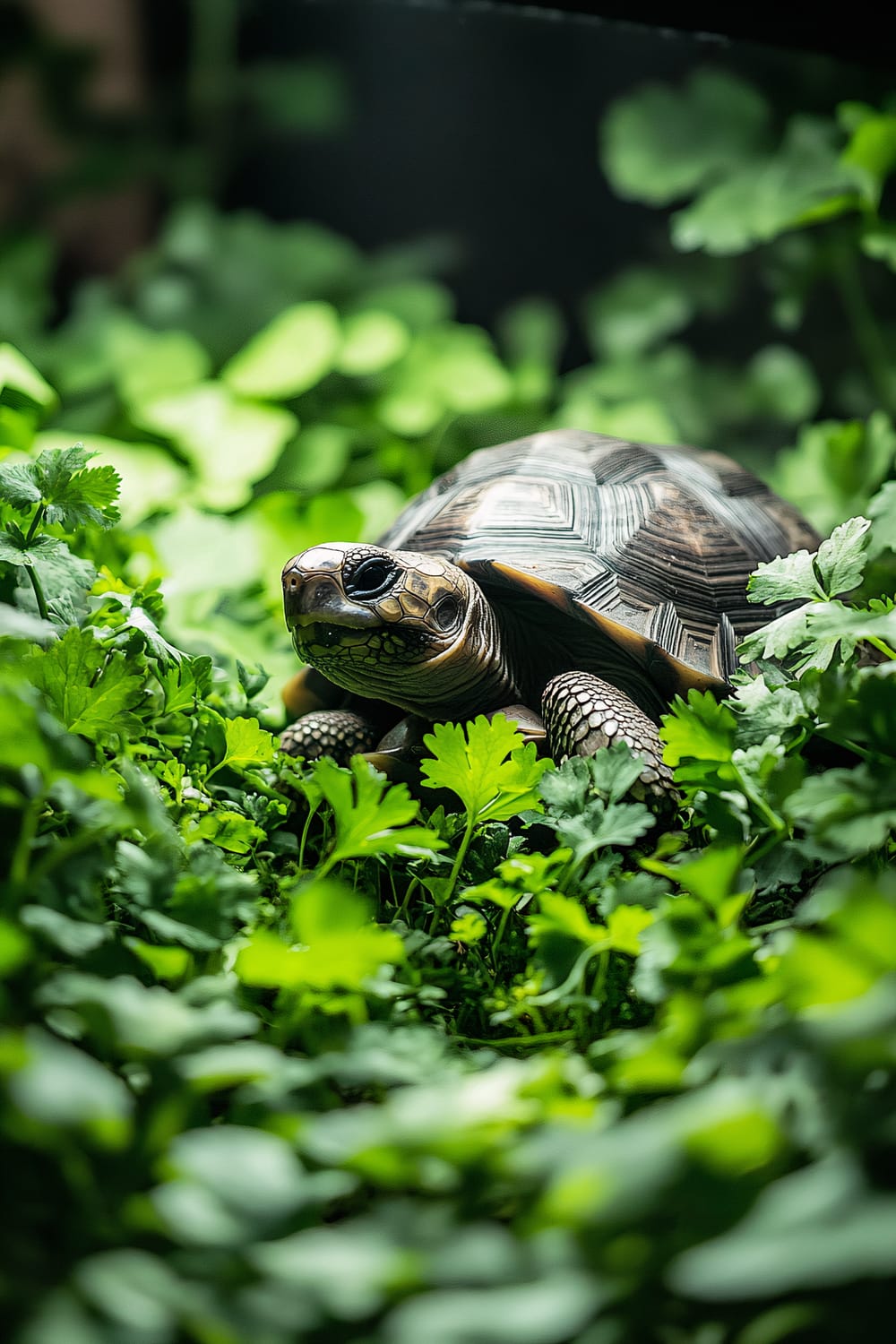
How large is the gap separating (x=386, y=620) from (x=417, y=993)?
600 millimetres

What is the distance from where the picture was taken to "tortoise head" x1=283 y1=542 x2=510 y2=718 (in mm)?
1413

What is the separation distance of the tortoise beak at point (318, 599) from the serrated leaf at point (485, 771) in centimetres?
29

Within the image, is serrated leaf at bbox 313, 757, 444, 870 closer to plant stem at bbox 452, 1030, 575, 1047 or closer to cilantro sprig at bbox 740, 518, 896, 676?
plant stem at bbox 452, 1030, 575, 1047

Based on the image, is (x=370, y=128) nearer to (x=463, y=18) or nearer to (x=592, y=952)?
(x=463, y=18)

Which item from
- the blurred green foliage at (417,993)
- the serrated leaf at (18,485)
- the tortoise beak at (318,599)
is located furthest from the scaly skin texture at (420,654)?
the serrated leaf at (18,485)

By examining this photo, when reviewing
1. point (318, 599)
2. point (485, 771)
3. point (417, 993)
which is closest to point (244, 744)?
point (318, 599)

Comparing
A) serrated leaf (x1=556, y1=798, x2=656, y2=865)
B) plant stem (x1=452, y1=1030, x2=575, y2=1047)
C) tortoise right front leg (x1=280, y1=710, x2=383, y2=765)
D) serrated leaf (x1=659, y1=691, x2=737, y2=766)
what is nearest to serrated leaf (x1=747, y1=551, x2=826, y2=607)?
serrated leaf (x1=659, y1=691, x2=737, y2=766)

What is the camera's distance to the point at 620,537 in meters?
1.67

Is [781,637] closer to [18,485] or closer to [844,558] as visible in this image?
[844,558]

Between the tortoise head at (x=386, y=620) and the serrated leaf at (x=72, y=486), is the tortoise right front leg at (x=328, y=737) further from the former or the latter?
the serrated leaf at (x=72, y=486)

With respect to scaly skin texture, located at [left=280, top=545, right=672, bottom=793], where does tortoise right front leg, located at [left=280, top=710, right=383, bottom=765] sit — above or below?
below

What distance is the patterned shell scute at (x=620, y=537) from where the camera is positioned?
1.59 meters

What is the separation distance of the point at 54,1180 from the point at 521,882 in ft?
1.85

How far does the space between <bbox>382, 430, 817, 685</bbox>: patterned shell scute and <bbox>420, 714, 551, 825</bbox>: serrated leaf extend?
1.39ft
